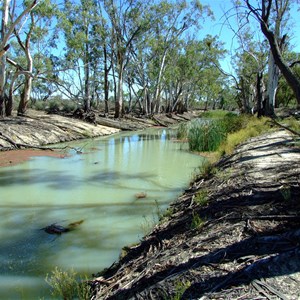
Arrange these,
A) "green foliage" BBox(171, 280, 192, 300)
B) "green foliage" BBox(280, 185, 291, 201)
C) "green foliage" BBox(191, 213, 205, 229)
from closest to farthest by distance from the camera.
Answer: "green foliage" BBox(171, 280, 192, 300) → "green foliage" BBox(191, 213, 205, 229) → "green foliage" BBox(280, 185, 291, 201)

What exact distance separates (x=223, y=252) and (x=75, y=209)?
11.4ft

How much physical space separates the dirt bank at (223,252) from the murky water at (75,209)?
0.63 m

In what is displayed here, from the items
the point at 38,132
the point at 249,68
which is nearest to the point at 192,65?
the point at 249,68

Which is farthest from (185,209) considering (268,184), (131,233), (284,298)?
(284,298)

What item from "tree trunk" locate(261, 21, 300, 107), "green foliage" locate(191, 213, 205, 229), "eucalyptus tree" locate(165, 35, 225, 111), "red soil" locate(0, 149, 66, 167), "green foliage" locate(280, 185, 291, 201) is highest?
"eucalyptus tree" locate(165, 35, 225, 111)

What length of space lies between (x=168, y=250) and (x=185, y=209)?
157 cm

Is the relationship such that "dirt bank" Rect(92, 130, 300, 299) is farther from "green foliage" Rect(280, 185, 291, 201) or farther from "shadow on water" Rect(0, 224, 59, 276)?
→ "shadow on water" Rect(0, 224, 59, 276)

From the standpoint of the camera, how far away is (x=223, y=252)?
115 inches

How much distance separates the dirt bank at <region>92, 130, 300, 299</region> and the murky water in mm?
627

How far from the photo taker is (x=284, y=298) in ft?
7.17

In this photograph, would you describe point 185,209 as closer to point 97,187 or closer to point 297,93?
point 297,93

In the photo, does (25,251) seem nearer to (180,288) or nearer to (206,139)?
(180,288)

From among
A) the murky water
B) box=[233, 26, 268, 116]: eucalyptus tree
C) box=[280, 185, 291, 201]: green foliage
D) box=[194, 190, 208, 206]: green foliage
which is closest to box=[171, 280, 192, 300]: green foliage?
the murky water

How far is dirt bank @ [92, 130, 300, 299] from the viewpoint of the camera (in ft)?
7.98
